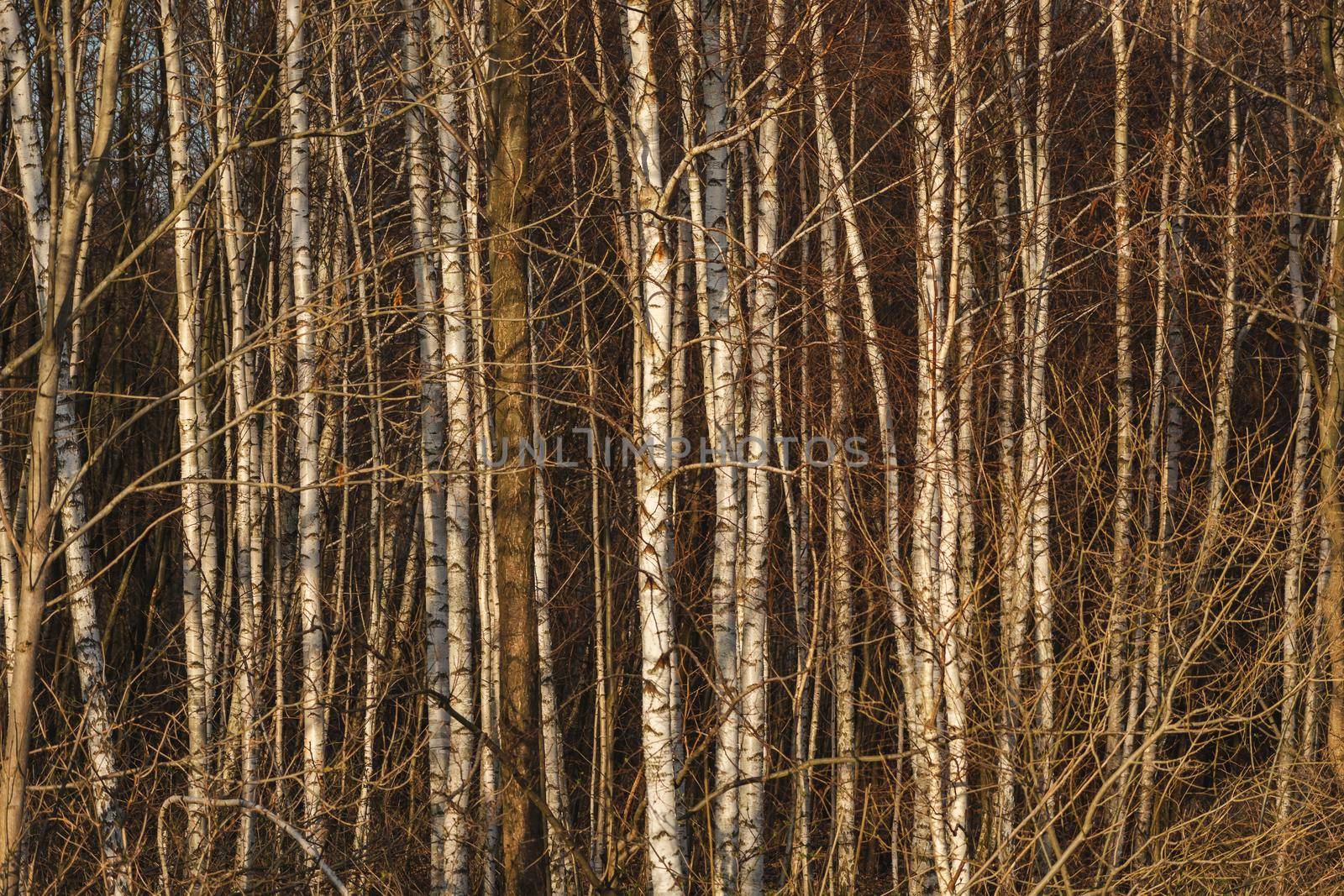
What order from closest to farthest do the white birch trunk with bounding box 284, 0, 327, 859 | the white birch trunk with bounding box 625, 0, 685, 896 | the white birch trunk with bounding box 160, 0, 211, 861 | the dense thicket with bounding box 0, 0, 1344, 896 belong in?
the white birch trunk with bounding box 625, 0, 685, 896, the dense thicket with bounding box 0, 0, 1344, 896, the white birch trunk with bounding box 160, 0, 211, 861, the white birch trunk with bounding box 284, 0, 327, 859

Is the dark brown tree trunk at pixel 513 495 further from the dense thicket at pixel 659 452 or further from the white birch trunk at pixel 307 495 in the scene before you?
the white birch trunk at pixel 307 495

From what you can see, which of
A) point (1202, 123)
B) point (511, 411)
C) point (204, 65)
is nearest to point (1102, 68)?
point (1202, 123)

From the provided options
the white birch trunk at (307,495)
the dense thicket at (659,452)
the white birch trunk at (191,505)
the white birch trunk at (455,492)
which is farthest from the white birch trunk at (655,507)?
the white birch trunk at (191,505)

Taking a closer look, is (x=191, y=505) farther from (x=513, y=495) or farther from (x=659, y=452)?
(x=659, y=452)

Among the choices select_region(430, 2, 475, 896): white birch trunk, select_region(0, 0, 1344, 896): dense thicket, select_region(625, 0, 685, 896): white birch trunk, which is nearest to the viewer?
select_region(625, 0, 685, 896): white birch trunk

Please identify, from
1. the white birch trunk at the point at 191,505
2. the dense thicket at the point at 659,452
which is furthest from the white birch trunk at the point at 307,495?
the white birch trunk at the point at 191,505

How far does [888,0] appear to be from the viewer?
425 inches

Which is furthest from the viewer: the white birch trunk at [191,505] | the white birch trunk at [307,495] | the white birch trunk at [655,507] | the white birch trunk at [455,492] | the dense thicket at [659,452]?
the white birch trunk at [455,492]

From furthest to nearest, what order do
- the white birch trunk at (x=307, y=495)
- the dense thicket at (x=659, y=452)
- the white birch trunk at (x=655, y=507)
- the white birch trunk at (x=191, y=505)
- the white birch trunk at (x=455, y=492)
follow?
the white birch trunk at (x=455, y=492), the white birch trunk at (x=307, y=495), the white birch trunk at (x=191, y=505), the dense thicket at (x=659, y=452), the white birch trunk at (x=655, y=507)

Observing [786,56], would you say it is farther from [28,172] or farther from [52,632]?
[52,632]

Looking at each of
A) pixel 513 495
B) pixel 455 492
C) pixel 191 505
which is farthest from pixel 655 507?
pixel 191 505

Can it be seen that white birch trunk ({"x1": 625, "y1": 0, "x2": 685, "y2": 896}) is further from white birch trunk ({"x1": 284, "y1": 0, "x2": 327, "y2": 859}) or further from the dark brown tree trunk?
white birch trunk ({"x1": 284, "y1": 0, "x2": 327, "y2": 859})

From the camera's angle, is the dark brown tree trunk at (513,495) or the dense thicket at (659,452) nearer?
the dense thicket at (659,452)

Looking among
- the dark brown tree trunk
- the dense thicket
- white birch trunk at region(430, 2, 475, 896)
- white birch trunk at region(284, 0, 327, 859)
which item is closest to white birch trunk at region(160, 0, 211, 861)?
the dense thicket
